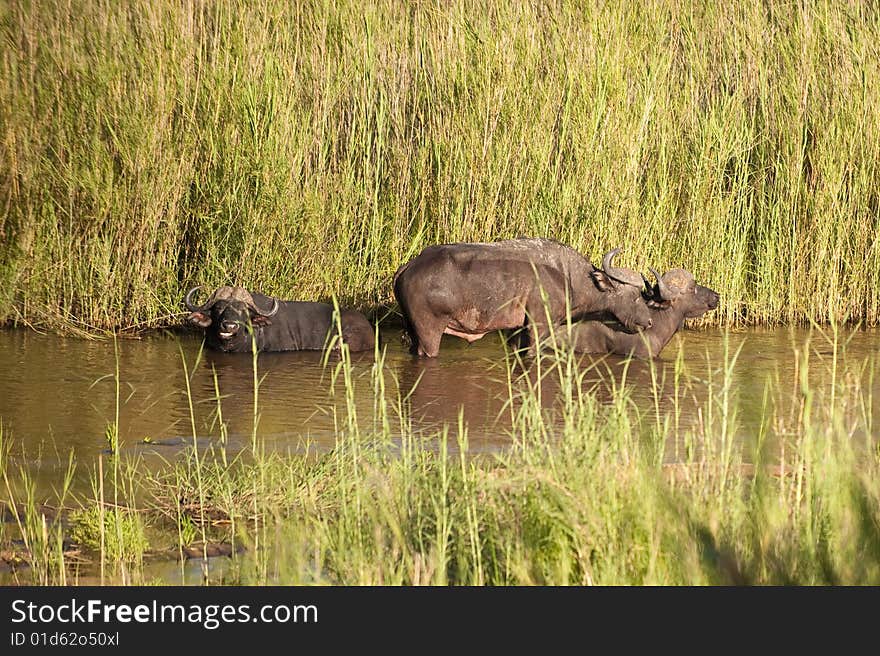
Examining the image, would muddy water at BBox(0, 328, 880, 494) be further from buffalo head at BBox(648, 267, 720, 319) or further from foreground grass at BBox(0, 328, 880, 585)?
foreground grass at BBox(0, 328, 880, 585)

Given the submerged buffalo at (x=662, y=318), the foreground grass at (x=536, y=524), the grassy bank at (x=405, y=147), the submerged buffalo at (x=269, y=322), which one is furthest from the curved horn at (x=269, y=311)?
the foreground grass at (x=536, y=524)

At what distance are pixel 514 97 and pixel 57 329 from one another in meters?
3.71

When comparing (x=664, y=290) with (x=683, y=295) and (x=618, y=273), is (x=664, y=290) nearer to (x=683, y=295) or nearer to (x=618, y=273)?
(x=683, y=295)

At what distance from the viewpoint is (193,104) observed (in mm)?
9844

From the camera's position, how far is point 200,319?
9.57m

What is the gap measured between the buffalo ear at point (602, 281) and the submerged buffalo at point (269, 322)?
1.62 m

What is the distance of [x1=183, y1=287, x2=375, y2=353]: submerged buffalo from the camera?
9516 mm

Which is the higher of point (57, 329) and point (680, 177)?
point (680, 177)

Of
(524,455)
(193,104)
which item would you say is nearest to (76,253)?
(193,104)

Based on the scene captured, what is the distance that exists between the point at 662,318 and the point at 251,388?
3.06 m

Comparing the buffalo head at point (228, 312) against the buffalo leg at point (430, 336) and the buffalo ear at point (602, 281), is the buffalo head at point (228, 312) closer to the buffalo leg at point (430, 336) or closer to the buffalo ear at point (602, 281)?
the buffalo leg at point (430, 336)

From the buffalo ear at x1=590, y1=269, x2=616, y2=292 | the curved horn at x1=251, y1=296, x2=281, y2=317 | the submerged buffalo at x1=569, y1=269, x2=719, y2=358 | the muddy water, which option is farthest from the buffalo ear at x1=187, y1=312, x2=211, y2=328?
the buffalo ear at x1=590, y1=269, x2=616, y2=292

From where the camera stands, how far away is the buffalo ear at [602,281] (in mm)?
9492
